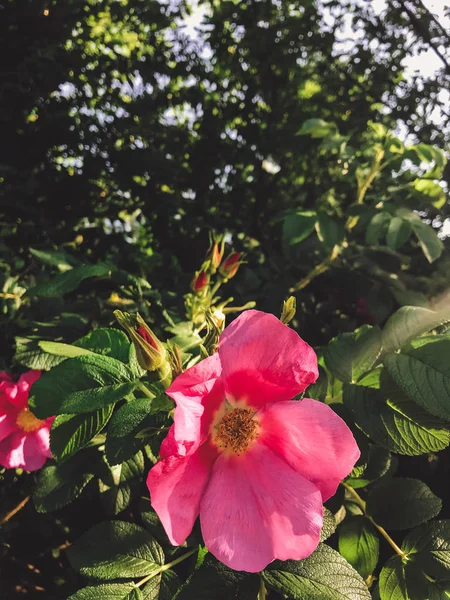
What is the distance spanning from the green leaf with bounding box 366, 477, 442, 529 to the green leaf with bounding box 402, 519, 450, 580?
1.0 inches

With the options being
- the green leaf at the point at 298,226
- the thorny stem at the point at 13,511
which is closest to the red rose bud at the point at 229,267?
the green leaf at the point at 298,226

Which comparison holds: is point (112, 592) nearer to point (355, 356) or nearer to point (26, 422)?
point (26, 422)

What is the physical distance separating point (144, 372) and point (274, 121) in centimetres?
218

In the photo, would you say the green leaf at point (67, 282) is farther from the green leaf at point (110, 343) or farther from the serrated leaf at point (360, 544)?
the serrated leaf at point (360, 544)

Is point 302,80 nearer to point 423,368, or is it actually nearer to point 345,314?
point 345,314

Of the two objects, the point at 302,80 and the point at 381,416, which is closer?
the point at 381,416

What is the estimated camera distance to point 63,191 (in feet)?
7.29

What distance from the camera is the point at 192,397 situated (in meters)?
0.71

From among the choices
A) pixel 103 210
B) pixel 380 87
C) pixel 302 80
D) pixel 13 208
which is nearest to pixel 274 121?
pixel 302 80

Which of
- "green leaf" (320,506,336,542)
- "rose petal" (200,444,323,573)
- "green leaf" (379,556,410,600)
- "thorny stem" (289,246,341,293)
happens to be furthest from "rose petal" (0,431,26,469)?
"thorny stem" (289,246,341,293)

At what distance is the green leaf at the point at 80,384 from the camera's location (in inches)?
31.0

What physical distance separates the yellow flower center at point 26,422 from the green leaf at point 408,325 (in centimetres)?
89

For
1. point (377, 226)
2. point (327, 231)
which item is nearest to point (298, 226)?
point (327, 231)

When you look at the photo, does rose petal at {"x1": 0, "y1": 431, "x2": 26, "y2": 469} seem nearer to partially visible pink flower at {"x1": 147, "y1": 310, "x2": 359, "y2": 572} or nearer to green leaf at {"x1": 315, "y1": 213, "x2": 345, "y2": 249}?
partially visible pink flower at {"x1": 147, "y1": 310, "x2": 359, "y2": 572}
